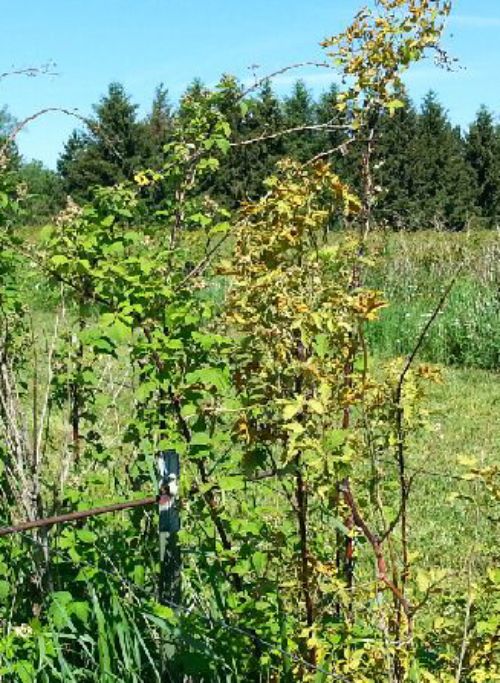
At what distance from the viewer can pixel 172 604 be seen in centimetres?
244

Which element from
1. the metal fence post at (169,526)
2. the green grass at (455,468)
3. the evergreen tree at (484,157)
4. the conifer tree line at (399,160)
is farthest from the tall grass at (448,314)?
the evergreen tree at (484,157)

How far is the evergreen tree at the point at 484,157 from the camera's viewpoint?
44.1m

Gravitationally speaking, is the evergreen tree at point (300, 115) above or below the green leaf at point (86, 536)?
above

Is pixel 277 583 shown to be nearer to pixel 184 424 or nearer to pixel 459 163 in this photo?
pixel 184 424

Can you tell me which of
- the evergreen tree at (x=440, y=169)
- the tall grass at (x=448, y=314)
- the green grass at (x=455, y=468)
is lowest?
the green grass at (x=455, y=468)

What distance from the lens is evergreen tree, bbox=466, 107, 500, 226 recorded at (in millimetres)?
44062

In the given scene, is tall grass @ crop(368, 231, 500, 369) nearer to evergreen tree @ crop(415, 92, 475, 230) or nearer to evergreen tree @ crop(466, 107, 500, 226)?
evergreen tree @ crop(415, 92, 475, 230)

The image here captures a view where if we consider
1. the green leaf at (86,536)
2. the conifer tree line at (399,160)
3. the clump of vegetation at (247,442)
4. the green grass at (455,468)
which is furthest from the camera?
the conifer tree line at (399,160)

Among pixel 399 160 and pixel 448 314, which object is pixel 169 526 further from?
pixel 399 160

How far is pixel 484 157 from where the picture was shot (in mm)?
45219

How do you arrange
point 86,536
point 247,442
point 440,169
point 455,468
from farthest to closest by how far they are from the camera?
1. point 440,169
2. point 455,468
3. point 86,536
4. point 247,442

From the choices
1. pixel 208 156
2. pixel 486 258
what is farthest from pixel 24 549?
pixel 486 258

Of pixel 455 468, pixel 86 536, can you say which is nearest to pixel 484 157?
pixel 455 468

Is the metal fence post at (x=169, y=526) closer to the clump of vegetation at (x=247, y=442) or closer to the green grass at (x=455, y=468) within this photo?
the clump of vegetation at (x=247, y=442)
